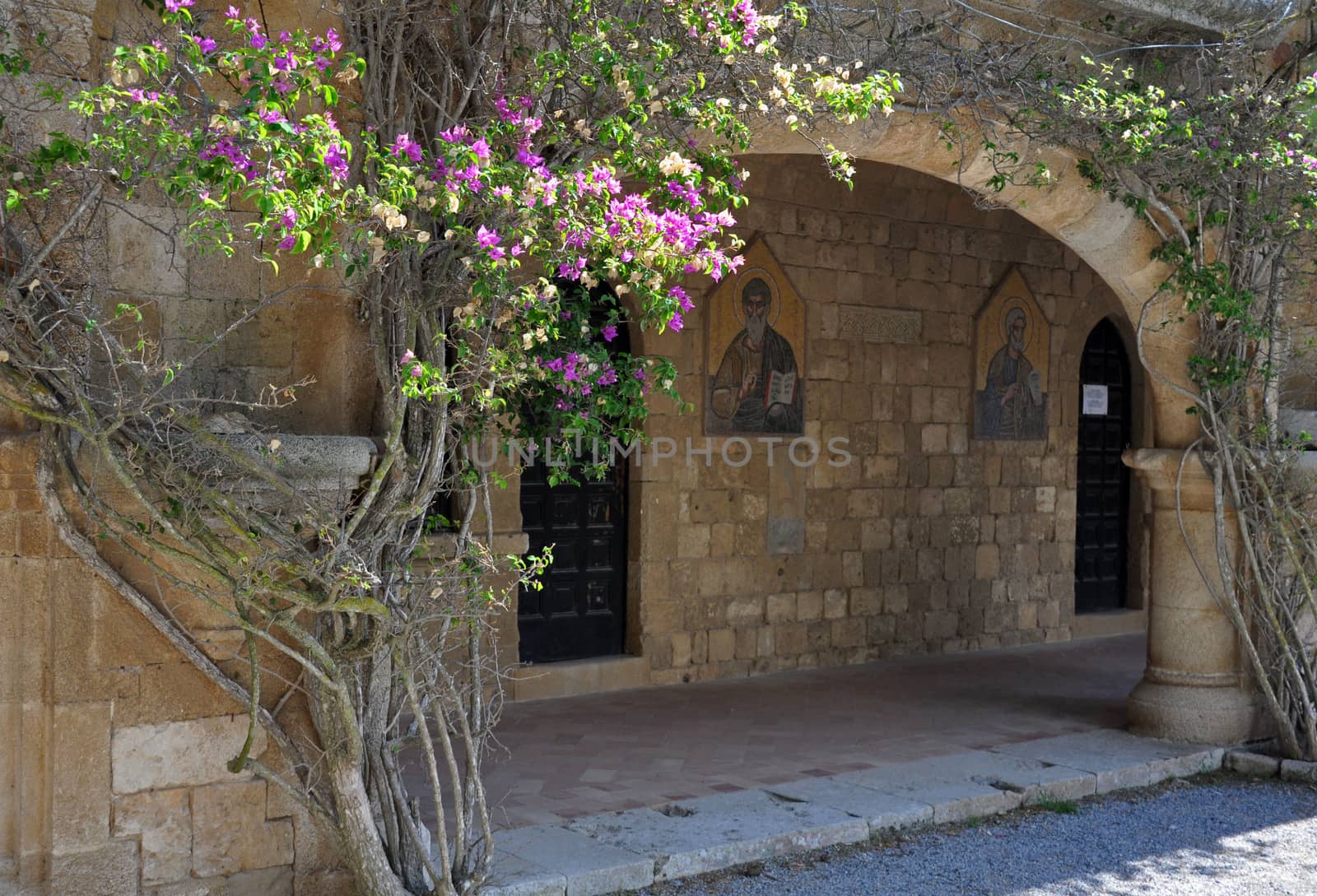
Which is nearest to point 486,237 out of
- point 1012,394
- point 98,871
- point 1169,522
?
point 98,871

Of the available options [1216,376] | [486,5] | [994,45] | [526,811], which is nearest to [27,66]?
[486,5]

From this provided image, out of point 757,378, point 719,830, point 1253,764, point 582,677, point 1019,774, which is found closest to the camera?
point 719,830

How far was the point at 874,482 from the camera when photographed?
341 inches

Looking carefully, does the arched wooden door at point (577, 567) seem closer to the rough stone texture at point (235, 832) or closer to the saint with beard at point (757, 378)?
the saint with beard at point (757, 378)

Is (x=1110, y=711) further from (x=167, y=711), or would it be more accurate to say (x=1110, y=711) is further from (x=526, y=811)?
(x=167, y=711)

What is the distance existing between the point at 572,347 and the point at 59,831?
1816 mm

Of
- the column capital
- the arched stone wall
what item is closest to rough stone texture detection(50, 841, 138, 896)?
the arched stone wall

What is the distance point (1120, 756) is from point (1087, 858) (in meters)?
1.32

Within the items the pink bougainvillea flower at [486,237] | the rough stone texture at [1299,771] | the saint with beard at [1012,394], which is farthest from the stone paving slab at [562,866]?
the saint with beard at [1012,394]

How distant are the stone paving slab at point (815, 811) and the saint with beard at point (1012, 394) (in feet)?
10.9

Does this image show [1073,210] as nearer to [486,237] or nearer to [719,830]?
[719,830]

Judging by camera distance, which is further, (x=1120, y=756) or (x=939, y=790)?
(x=1120, y=756)

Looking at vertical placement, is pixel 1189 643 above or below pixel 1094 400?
below

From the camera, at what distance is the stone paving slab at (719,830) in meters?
4.32
